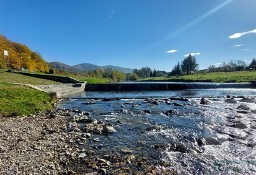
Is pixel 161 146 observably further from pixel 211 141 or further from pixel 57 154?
pixel 57 154

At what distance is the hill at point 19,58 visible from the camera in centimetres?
10331

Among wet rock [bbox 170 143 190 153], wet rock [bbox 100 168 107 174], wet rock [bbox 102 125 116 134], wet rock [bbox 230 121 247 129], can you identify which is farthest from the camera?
wet rock [bbox 230 121 247 129]

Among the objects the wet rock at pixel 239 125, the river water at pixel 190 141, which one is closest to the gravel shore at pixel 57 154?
the river water at pixel 190 141

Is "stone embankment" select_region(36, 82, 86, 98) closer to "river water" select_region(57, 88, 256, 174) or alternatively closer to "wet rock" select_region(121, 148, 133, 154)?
"river water" select_region(57, 88, 256, 174)

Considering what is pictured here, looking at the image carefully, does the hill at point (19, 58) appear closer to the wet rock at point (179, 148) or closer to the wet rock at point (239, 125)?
the wet rock at point (239, 125)

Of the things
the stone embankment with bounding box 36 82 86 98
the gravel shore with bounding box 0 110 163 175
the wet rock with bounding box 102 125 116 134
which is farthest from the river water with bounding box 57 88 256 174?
the stone embankment with bounding box 36 82 86 98

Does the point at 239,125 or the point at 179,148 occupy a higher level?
the point at 239,125

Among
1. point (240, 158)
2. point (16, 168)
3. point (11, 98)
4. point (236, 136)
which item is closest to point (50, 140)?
point (16, 168)

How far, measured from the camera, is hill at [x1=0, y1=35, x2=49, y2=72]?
10331 cm

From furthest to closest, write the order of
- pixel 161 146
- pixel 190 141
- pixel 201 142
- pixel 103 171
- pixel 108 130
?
1. pixel 108 130
2. pixel 190 141
3. pixel 201 142
4. pixel 161 146
5. pixel 103 171

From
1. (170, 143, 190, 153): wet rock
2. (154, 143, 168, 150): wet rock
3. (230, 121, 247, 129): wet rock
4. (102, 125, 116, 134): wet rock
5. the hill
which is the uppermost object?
the hill

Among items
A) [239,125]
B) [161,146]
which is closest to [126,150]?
A: [161,146]

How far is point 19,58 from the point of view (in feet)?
375

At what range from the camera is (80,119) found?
2144cm
